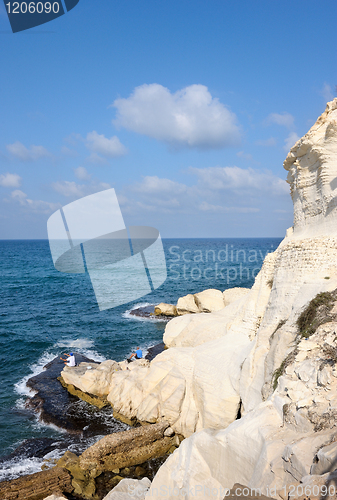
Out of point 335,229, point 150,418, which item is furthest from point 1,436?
point 335,229

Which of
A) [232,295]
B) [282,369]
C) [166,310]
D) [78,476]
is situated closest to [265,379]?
[282,369]

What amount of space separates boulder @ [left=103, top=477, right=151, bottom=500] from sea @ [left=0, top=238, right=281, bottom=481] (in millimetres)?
4146

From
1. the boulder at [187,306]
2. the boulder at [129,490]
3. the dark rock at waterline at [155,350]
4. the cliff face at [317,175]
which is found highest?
the cliff face at [317,175]

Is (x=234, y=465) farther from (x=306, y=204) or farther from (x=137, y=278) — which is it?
(x=137, y=278)

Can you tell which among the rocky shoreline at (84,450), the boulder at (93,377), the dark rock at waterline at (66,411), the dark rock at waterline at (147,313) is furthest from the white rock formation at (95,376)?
the dark rock at waterline at (147,313)

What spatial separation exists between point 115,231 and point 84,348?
1182 centimetres

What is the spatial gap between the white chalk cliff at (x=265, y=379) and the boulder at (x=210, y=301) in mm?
10028

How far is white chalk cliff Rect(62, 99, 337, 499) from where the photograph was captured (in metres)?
6.87

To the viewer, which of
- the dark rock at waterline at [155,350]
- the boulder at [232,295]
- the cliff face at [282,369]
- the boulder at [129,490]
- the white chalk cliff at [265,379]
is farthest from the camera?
the boulder at [232,295]

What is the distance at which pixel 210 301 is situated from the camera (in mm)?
30984

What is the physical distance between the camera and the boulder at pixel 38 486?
414 inches

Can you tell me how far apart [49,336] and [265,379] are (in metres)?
21.5

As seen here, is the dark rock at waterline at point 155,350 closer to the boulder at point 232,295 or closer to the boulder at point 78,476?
the boulder at point 232,295

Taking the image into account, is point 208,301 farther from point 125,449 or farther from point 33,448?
point 33,448
